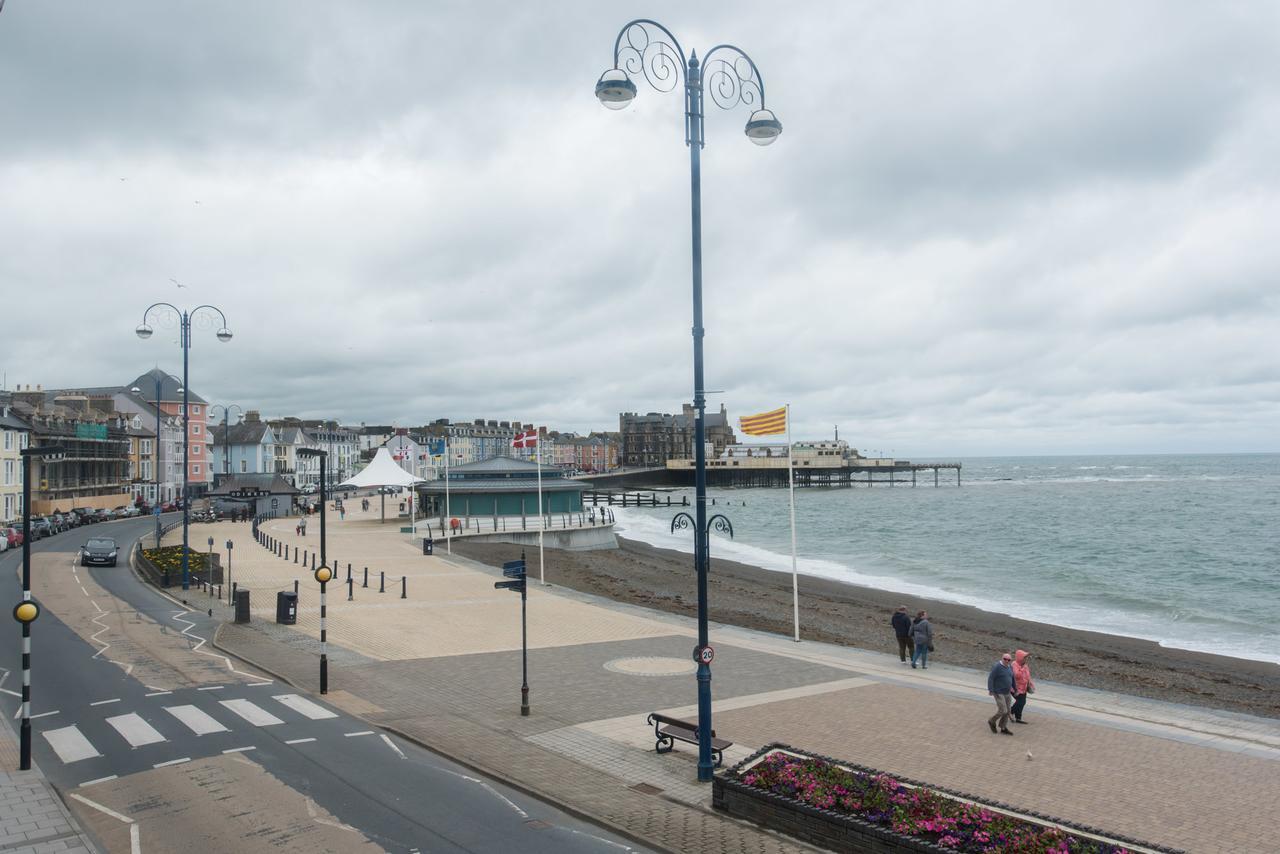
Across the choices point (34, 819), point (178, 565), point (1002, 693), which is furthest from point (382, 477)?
point (1002, 693)

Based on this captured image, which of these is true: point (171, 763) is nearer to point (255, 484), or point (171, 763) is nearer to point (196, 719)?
point (196, 719)

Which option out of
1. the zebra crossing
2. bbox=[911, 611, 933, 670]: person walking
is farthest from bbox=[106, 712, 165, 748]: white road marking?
bbox=[911, 611, 933, 670]: person walking

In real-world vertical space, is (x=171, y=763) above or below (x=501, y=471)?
below

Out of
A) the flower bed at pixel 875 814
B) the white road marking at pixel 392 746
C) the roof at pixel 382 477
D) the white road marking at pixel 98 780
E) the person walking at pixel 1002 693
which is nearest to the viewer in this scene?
the flower bed at pixel 875 814

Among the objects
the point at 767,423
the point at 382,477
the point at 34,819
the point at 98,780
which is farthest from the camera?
the point at 382,477

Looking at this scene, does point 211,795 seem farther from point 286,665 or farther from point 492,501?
point 492,501

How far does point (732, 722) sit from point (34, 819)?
1022cm

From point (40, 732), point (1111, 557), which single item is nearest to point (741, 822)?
point (40, 732)

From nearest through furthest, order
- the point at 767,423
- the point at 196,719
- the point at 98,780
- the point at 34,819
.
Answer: the point at 34,819, the point at 98,780, the point at 196,719, the point at 767,423

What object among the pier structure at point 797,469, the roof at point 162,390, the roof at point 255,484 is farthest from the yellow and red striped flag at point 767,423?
the pier structure at point 797,469

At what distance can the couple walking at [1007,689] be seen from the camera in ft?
48.1

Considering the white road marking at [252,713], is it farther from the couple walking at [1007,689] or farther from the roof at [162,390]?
the roof at [162,390]

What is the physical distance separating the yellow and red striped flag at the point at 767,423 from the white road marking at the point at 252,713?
1349cm

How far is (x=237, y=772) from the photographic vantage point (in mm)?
12211
